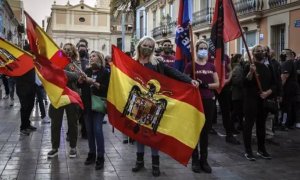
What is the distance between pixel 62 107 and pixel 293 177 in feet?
12.2

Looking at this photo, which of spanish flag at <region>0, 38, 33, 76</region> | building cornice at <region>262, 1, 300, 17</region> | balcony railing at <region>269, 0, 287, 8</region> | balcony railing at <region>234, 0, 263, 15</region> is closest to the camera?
spanish flag at <region>0, 38, 33, 76</region>

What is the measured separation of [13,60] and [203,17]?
57.8 feet

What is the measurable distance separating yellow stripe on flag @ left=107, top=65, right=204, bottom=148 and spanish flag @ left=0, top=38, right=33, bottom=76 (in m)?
2.45

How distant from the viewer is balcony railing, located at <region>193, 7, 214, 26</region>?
2440cm

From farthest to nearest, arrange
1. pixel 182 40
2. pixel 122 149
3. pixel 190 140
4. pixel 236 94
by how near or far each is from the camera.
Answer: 1. pixel 236 94
2. pixel 122 149
3. pixel 182 40
4. pixel 190 140

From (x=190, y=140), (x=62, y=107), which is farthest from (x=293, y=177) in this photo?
(x=62, y=107)

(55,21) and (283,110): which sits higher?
(55,21)

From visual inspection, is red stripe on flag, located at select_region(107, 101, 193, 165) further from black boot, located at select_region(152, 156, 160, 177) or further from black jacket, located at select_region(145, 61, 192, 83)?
black jacket, located at select_region(145, 61, 192, 83)

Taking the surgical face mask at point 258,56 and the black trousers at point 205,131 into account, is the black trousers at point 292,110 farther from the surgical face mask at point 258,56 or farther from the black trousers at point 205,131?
the black trousers at point 205,131

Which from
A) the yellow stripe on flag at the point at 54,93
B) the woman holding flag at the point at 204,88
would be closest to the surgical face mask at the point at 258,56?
the woman holding flag at the point at 204,88

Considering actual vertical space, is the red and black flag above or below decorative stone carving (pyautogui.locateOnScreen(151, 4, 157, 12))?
below

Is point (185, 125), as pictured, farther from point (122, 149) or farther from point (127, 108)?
point (122, 149)

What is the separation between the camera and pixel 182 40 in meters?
7.49

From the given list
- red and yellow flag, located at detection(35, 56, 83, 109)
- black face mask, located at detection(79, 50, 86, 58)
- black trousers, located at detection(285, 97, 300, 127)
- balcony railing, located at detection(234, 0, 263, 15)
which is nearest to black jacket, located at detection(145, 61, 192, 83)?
red and yellow flag, located at detection(35, 56, 83, 109)
